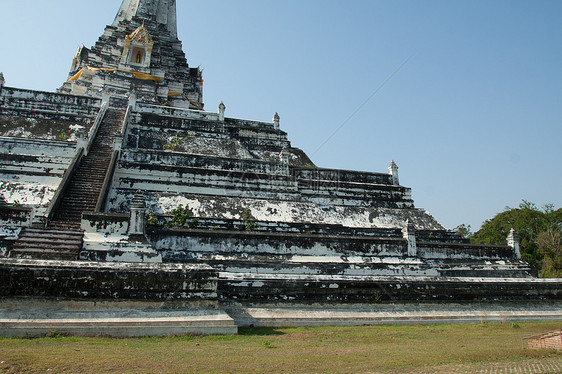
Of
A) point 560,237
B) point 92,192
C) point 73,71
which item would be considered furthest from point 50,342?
point 560,237

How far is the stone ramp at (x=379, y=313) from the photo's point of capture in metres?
10.7

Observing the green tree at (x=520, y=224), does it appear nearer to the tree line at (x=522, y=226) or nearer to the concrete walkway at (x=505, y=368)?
the tree line at (x=522, y=226)

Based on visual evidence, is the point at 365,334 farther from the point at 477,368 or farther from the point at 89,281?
the point at 89,281

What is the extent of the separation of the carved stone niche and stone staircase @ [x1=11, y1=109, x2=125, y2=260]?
14.5 meters

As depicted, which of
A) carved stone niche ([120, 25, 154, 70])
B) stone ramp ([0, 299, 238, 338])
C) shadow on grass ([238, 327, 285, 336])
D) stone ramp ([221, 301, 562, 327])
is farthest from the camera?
carved stone niche ([120, 25, 154, 70])

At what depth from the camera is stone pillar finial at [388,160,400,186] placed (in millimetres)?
24891

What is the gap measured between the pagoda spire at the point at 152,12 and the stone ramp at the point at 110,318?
3806 centimetres

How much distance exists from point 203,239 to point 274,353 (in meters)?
7.82

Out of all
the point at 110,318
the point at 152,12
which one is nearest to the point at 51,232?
the point at 110,318

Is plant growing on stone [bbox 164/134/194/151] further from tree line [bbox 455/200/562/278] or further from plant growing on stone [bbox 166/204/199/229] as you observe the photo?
tree line [bbox 455/200/562/278]

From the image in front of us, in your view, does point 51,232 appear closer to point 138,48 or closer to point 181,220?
point 181,220

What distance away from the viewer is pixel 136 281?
362 inches

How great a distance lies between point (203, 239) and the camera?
14.9 meters

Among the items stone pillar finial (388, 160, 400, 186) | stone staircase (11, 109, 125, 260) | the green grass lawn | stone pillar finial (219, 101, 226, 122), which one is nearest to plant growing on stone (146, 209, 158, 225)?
stone staircase (11, 109, 125, 260)
